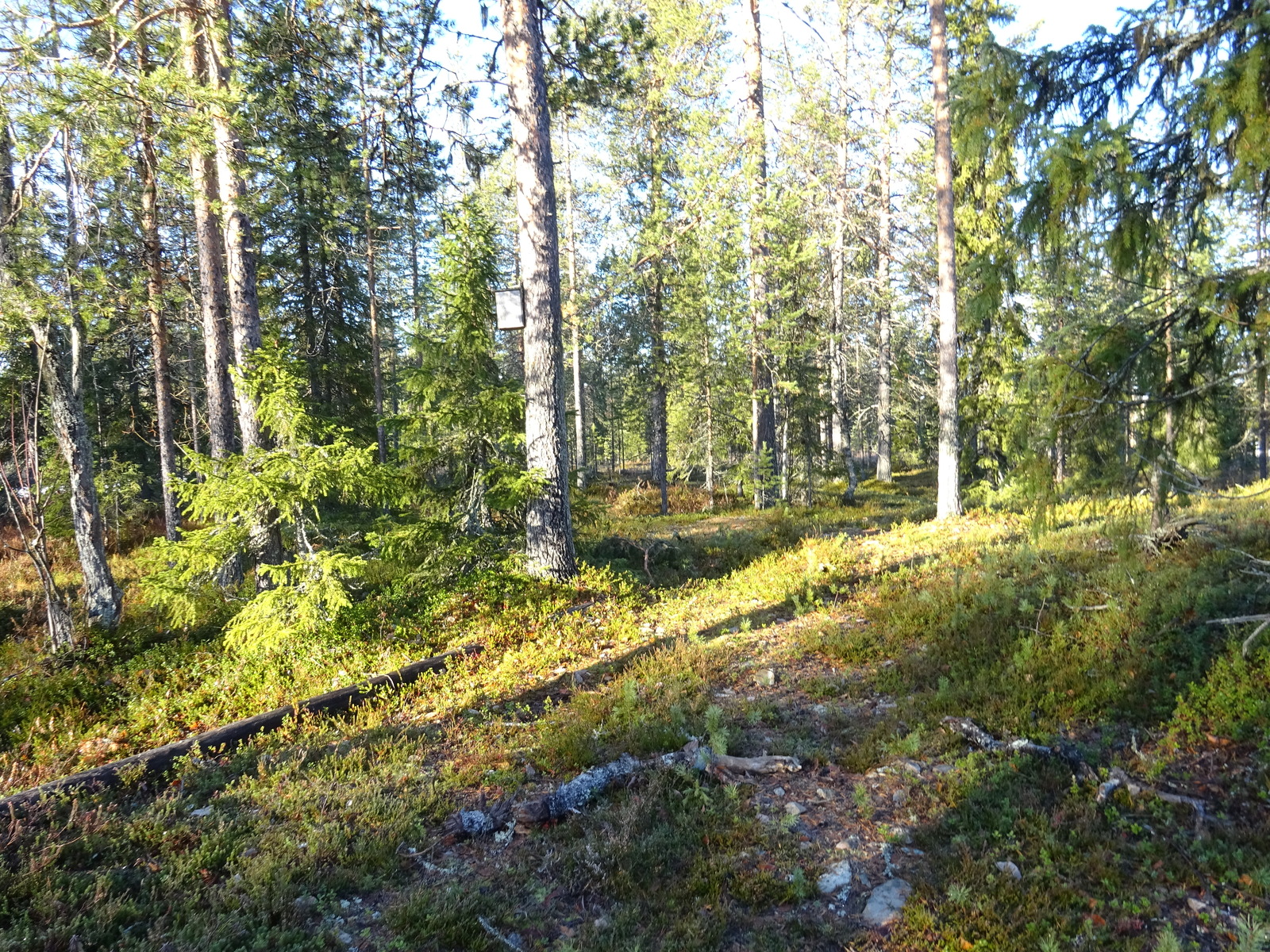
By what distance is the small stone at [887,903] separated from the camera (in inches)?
159

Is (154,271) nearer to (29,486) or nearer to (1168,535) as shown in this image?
(29,486)

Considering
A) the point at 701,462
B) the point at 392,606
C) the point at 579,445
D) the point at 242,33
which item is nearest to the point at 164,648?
the point at 392,606

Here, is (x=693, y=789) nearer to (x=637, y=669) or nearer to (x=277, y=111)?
(x=637, y=669)

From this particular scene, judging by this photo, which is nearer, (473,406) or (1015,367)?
(473,406)

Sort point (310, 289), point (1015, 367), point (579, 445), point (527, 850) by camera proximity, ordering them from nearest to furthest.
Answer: point (527, 850), point (1015, 367), point (310, 289), point (579, 445)

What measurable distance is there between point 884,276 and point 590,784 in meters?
18.1

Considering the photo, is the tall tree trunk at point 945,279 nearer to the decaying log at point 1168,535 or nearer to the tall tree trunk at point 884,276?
the tall tree trunk at point 884,276

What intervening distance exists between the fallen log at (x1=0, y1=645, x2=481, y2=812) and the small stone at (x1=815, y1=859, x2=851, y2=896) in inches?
207

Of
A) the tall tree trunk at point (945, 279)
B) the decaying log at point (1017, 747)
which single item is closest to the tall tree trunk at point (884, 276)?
the tall tree trunk at point (945, 279)

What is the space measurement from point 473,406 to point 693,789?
659cm

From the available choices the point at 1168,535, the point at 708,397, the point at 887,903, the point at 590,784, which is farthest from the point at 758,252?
the point at 887,903

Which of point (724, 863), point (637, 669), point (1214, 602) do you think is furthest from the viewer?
point (637, 669)

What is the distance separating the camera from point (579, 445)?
84.4ft

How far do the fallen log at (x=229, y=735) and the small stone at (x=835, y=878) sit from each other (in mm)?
5252
